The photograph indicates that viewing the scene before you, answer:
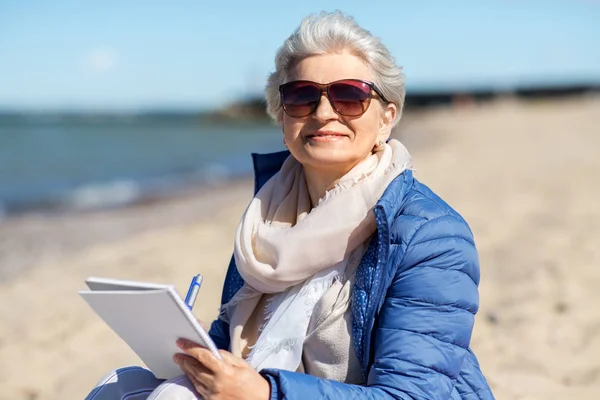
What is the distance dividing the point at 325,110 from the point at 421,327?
741 millimetres

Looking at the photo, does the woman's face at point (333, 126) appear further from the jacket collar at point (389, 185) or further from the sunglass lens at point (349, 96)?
the jacket collar at point (389, 185)

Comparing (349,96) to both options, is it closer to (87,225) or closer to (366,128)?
(366,128)

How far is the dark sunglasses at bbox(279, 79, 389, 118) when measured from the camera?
2125 mm

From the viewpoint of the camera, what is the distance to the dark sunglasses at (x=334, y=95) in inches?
83.7

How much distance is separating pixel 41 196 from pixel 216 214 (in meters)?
5.88

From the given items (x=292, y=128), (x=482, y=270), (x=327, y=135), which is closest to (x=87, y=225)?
(x=482, y=270)

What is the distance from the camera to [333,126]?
2.16 metres

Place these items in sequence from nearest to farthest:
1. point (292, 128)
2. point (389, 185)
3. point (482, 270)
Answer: point (389, 185), point (292, 128), point (482, 270)

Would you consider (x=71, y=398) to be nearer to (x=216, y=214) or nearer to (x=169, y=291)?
(x=169, y=291)

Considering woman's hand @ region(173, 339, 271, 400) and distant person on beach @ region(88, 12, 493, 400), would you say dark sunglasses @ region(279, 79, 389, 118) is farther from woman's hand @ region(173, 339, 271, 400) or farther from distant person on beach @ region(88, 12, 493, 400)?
woman's hand @ region(173, 339, 271, 400)

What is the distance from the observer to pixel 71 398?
3.79 meters

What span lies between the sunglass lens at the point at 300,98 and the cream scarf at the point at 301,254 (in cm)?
25

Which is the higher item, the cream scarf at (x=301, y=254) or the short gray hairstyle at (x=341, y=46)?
the short gray hairstyle at (x=341, y=46)

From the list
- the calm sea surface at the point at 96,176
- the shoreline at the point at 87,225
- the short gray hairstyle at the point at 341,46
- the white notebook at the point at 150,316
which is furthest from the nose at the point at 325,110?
the calm sea surface at the point at 96,176
